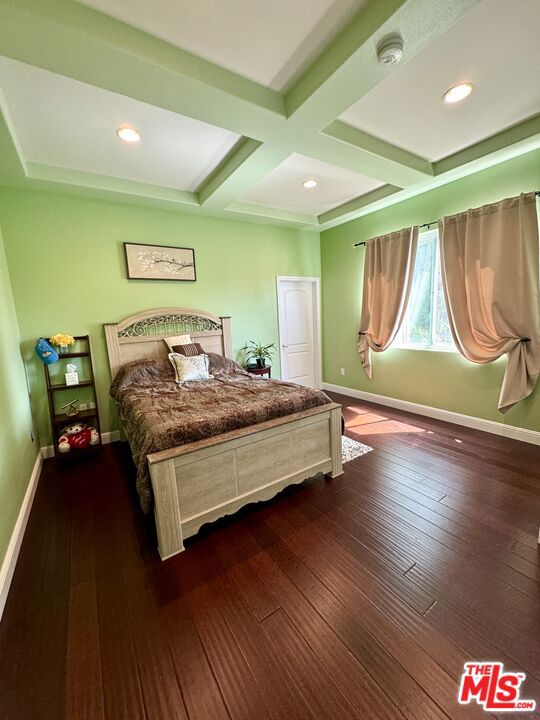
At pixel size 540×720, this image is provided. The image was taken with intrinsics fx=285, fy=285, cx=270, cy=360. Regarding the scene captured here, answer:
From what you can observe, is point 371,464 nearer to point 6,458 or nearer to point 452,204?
point 6,458

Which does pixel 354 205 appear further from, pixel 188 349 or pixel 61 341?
pixel 61 341

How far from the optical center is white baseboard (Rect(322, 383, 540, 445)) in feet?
9.75

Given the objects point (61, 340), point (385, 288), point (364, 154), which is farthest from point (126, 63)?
point (385, 288)

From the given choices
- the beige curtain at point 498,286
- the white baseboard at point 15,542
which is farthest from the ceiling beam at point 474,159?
the white baseboard at point 15,542

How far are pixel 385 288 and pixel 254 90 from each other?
111 inches

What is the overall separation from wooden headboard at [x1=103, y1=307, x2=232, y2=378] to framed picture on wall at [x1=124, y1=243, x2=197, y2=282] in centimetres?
42

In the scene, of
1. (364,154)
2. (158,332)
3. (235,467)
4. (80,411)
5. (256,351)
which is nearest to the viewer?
(235,467)

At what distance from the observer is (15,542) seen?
1771 mm

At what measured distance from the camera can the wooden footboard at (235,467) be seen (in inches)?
66.5

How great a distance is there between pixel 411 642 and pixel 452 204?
12.7 ft

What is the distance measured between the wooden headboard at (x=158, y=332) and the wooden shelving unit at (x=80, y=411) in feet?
0.77

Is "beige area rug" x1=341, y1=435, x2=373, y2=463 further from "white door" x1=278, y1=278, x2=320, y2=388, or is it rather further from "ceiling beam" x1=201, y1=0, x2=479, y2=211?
"ceiling beam" x1=201, y1=0, x2=479, y2=211

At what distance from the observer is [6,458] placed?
6.07 ft

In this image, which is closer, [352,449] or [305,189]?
[352,449]
